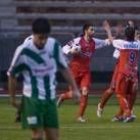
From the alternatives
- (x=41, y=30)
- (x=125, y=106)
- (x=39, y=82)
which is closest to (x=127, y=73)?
(x=125, y=106)

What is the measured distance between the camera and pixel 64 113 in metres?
22.2

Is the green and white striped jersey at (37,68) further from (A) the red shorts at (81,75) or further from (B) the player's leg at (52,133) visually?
(A) the red shorts at (81,75)

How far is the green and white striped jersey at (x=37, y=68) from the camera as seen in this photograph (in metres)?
12.5

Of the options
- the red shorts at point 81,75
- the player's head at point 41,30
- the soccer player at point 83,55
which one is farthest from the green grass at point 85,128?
the player's head at point 41,30

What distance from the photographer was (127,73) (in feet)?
65.3

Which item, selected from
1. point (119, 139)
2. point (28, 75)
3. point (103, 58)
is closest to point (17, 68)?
point (28, 75)

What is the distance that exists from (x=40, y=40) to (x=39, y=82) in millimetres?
591

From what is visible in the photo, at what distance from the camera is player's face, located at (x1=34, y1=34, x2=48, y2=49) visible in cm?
1224

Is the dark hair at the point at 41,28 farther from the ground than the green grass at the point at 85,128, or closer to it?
farther from the ground

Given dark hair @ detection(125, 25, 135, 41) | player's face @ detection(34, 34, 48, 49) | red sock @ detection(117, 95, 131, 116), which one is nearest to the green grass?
red sock @ detection(117, 95, 131, 116)

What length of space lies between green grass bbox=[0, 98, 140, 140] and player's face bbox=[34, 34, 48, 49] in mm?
4275

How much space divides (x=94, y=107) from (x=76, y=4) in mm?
15234

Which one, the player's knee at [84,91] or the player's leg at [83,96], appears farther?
the player's knee at [84,91]

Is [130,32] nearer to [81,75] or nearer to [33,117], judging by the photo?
[81,75]
